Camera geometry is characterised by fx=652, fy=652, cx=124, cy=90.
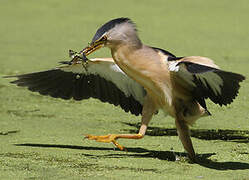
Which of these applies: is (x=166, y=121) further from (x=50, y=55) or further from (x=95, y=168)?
(x=50, y=55)

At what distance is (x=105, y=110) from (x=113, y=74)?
4.26 feet

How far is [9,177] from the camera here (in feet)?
13.0

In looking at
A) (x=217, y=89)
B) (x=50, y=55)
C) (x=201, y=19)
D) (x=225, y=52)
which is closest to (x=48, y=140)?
(x=217, y=89)

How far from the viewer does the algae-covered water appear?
439 cm

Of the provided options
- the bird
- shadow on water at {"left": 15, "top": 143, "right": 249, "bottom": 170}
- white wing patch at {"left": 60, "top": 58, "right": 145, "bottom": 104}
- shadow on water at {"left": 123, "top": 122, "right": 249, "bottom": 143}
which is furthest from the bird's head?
shadow on water at {"left": 123, "top": 122, "right": 249, "bottom": 143}

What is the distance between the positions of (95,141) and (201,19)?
632cm

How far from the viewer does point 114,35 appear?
15.3 feet

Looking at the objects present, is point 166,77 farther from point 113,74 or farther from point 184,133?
point 113,74

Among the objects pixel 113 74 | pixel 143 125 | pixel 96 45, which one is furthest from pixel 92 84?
pixel 96 45

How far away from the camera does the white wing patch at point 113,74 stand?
208 inches

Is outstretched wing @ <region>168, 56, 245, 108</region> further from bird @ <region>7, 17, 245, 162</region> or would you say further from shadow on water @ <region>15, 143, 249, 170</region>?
shadow on water @ <region>15, 143, 249, 170</region>

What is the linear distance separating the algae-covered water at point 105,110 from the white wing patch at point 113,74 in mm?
424

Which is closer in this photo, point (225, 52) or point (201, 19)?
point (225, 52)

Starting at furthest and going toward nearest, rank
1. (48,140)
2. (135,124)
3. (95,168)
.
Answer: (135,124) → (48,140) → (95,168)
